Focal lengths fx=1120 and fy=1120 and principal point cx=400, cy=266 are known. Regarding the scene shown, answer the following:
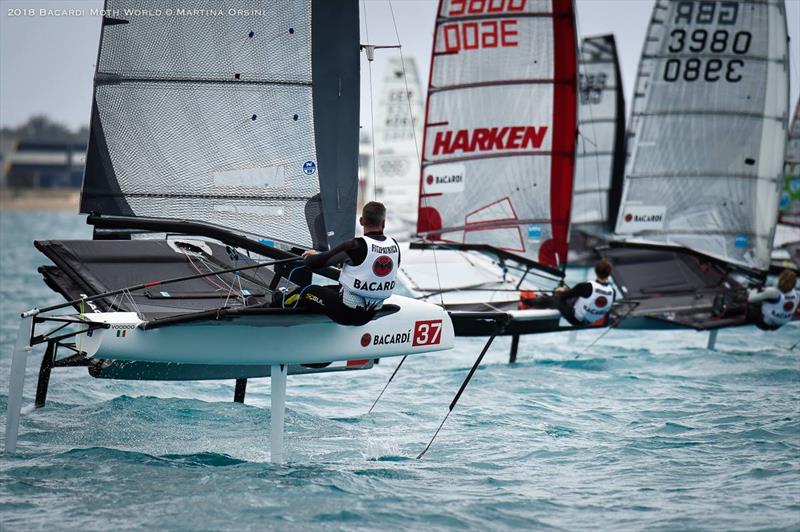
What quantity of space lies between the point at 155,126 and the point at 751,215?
920 centimetres

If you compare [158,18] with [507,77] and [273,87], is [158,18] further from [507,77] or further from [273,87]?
[507,77]

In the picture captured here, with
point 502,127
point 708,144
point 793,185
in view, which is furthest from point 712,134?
point 793,185

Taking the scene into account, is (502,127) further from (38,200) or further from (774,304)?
(38,200)

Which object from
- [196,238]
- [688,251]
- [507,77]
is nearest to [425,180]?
[507,77]

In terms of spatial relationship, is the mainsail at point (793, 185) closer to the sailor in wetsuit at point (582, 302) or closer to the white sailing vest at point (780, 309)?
the white sailing vest at point (780, 309)

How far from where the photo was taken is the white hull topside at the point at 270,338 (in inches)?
269

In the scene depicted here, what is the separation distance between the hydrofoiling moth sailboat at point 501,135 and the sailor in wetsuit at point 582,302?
1.06m

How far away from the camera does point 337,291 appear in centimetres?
723

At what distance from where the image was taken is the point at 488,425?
28.9 ft

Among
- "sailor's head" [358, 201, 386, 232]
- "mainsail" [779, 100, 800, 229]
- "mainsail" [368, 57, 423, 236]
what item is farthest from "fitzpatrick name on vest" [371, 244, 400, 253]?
"mainsail" [368, 57, 423, 236]

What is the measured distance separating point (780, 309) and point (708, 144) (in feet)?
10.8

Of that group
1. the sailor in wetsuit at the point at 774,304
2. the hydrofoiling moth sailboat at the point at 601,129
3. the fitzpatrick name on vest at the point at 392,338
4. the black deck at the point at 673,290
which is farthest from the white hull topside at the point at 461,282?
the hydrofoiling moth sailboat at the point at 601,129

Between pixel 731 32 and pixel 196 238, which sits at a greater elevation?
pixel 731 32

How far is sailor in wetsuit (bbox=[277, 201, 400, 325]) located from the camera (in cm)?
703
